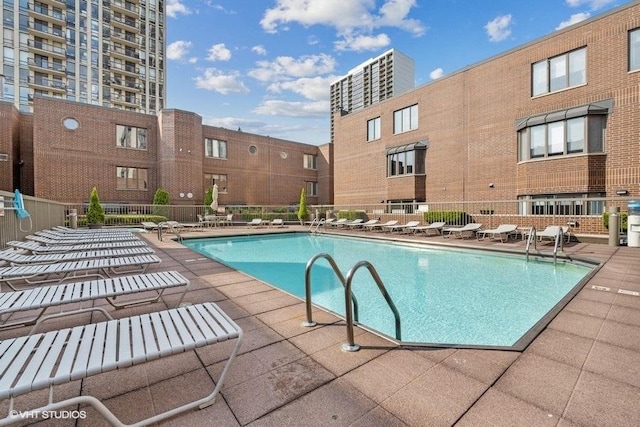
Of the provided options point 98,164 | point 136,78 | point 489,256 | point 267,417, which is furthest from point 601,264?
point 136,78

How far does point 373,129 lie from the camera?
74.8 ft

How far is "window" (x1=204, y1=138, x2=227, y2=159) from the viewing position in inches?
991

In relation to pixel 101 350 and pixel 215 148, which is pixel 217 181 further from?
pixel 101 350

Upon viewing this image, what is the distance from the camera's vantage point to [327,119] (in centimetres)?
8906

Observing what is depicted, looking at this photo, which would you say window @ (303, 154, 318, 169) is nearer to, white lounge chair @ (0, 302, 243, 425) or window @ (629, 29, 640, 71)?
window @ (629, 29, 640, 71)

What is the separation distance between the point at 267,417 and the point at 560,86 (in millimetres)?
17503

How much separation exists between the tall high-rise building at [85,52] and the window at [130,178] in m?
24.0

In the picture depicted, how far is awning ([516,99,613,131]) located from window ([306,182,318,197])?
1987 centimetres

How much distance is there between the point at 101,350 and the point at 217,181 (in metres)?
25.1

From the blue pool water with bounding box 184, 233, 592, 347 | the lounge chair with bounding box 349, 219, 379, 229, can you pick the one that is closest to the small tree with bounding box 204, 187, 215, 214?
the lounge chair with bounding box 349, 219, 379, 229

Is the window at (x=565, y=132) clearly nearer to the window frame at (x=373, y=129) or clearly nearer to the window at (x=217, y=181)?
the window frame at (x=373, y=129)

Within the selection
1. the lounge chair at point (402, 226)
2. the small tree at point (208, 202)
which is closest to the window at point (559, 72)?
the lounge chair at point (402, 226)

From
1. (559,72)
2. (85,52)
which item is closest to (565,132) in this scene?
(559,72)

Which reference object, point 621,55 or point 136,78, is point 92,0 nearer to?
point 136,78
